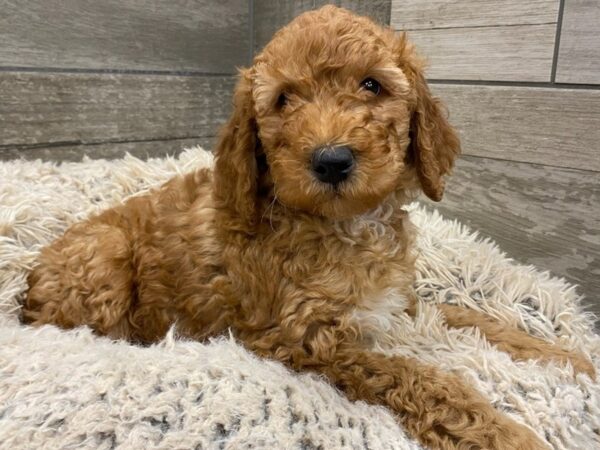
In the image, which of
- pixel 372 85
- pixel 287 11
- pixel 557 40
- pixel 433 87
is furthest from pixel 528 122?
pixel 287 11

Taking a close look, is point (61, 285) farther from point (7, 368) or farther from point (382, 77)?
point (382, 77)

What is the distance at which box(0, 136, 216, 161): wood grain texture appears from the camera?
340cm

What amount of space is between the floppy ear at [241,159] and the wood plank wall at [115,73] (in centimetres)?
194

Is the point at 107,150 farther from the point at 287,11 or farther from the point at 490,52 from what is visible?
the point at 490,52

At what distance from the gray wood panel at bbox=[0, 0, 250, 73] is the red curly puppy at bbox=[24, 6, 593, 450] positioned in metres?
1.68

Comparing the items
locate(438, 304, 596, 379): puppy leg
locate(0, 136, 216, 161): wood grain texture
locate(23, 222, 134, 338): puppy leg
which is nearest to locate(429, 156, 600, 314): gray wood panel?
locate(438, 304, 596, 379): puppy leg

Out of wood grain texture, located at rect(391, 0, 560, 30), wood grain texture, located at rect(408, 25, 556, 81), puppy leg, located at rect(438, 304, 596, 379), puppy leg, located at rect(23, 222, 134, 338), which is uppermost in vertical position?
wood grain texture, located at rect(391, 0, 560, 30)

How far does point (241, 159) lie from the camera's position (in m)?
1.87

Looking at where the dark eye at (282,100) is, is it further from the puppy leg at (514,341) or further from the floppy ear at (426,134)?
the puppy leg at (514,341)

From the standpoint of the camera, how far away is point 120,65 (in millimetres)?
3658

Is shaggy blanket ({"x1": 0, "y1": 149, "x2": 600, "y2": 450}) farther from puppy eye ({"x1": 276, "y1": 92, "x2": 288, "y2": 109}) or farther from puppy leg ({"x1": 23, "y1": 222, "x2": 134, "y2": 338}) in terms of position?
puppy eye ({"x1": 276, "y1": 92, "x2": 288, "y2": 109})

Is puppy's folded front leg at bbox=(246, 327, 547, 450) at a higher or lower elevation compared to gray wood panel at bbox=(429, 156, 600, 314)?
lower

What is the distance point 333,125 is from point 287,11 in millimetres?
2528

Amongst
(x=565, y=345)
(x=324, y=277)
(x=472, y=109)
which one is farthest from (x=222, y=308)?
(x=472, y=109)
